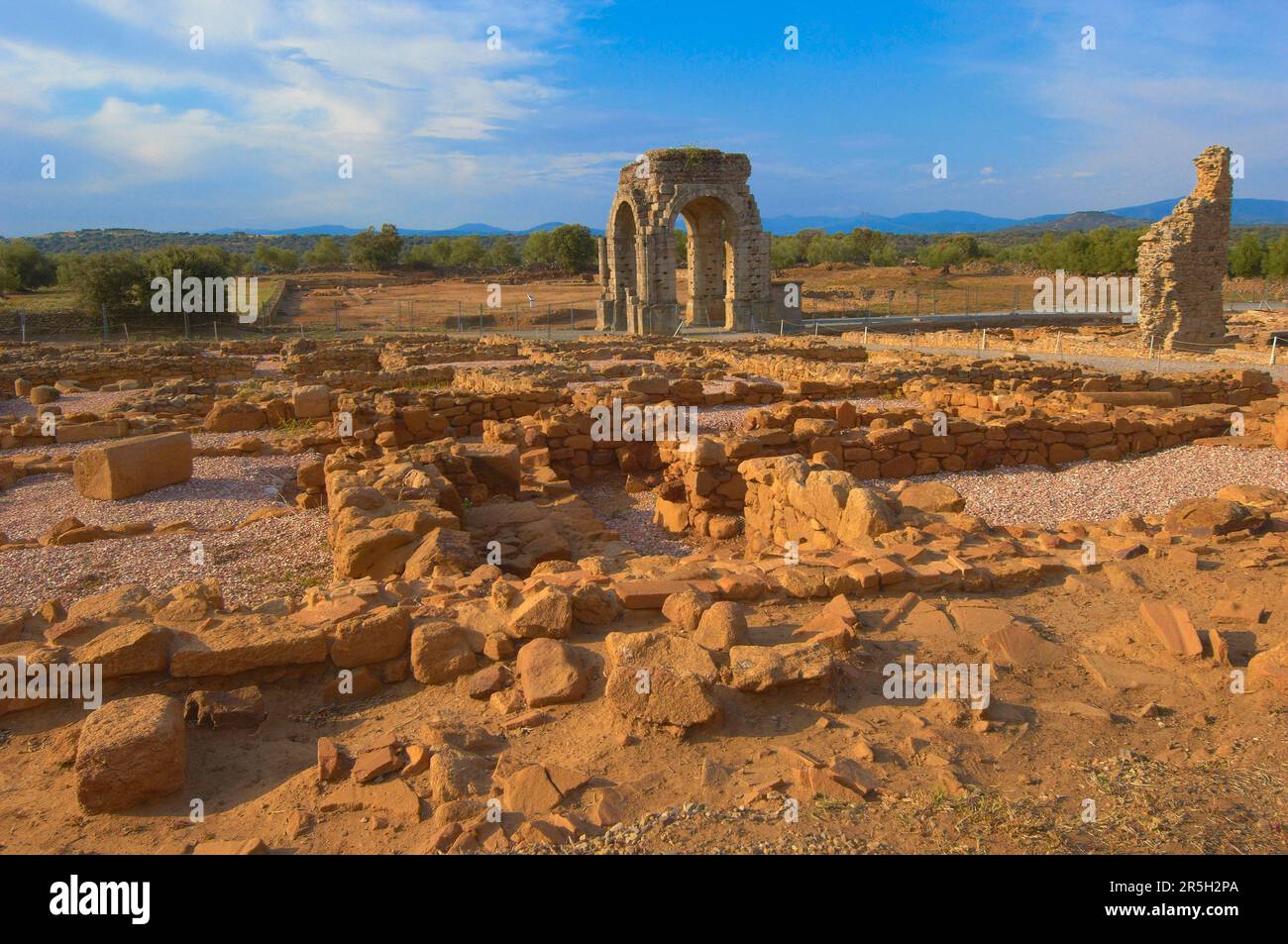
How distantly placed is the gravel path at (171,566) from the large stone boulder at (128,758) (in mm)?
2892

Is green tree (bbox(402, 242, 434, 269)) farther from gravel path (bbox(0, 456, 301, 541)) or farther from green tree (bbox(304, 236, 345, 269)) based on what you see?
gravel path (bbox(0, 456, 301, 541))

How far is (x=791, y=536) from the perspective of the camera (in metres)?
7.76

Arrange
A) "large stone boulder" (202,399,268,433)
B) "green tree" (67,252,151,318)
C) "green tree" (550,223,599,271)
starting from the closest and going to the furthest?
"large stone boulder" (202,399,268,433), "green tree" (67,252,151,318), "green tree" (550,223,599,271)

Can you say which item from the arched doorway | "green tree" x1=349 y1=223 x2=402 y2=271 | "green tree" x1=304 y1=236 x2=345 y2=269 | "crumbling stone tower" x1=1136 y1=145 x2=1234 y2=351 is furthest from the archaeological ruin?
"green tree" x1=304 y1=236 x2=345 y2=269

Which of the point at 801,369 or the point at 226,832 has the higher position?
the point at 801,369

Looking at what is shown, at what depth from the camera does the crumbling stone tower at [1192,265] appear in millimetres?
23969

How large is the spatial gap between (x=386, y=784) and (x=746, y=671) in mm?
1670

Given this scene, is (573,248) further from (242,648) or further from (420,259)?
(242,648)

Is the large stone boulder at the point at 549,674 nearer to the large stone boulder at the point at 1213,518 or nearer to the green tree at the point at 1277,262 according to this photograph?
the large stone boulder at the point at 1213,518

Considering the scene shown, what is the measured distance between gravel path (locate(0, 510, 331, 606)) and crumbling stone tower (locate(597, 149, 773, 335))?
24.8 m

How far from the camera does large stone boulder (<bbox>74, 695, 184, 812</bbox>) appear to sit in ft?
11.1

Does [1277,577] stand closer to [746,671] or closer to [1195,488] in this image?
[746,671]

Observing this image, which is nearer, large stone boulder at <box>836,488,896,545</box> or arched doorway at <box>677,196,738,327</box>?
large stone boulder at <box>836,488,896,545</box>
